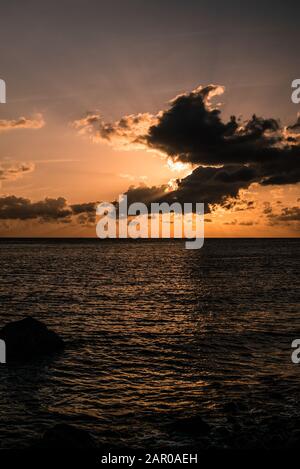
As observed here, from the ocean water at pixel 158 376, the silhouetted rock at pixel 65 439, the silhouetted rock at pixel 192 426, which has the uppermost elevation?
the silhouetted rock at pixel 65 439

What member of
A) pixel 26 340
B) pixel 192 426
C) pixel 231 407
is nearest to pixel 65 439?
pixel 192 426

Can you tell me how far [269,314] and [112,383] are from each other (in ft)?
78.2

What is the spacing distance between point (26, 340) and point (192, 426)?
44.6 feet

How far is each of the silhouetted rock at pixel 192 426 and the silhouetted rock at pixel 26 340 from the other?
12237 millimetres

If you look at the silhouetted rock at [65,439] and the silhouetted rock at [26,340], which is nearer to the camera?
the silhouetted rock at [65,439]

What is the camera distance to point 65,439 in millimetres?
13922

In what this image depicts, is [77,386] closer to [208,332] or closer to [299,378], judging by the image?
[299,378]

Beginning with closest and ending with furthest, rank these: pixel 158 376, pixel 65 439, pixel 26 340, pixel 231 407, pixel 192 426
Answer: pixel 65 439 → pixel 192 426 → pixel 231 407 → pixel 158 376 → pixel 26 340

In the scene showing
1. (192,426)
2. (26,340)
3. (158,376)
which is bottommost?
(158,376)

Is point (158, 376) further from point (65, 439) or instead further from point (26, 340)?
point (65, 439)

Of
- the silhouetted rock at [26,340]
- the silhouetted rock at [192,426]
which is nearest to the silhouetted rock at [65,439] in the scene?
the silhouetted rock at [192,426]

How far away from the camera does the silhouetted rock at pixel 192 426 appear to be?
15881mm

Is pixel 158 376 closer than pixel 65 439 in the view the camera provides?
No

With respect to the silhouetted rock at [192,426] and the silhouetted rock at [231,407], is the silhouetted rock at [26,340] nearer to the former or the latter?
the silhouetted rock at [192,426]
